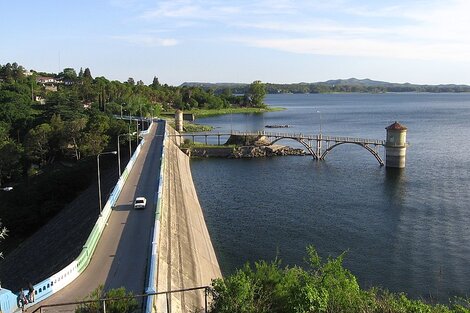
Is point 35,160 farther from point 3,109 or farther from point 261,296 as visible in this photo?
point 261,296

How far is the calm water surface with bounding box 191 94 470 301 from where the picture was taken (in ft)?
120

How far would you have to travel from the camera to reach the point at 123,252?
2903cm

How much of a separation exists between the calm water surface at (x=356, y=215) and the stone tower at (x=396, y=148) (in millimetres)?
1845

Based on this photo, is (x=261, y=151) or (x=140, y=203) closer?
(x=140, y=203)

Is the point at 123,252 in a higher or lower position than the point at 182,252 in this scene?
higher

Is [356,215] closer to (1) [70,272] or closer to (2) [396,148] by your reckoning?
(2) [396,148]

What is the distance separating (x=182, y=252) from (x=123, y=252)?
518cm

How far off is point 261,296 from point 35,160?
70830mm

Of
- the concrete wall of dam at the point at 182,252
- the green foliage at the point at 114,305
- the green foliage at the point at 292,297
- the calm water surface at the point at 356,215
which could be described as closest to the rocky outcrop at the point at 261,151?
the calm water surface at the point at 356,215

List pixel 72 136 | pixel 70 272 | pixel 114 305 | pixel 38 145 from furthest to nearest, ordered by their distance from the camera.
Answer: pixel 72 136 < pixel 38 145 < pixel 70 272 < pixel 114 305

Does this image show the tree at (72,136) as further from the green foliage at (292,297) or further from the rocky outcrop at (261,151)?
the green foliage at (292,297)

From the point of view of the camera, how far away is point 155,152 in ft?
234

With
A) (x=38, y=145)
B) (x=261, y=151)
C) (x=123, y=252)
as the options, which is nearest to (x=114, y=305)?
(x=123, y=252)

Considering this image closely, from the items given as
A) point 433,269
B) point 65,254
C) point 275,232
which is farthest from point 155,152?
point 433,269
